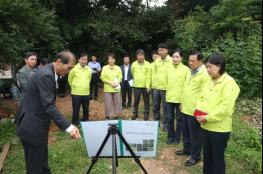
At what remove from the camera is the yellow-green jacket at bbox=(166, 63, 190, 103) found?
23.4 ft

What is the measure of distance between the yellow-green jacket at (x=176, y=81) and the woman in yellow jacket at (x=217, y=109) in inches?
82.7

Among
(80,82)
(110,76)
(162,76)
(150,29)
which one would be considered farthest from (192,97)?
(150,29)

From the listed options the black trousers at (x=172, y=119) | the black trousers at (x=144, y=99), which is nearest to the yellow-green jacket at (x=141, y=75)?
the black trousers at (x=144, y=99)

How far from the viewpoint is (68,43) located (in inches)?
752

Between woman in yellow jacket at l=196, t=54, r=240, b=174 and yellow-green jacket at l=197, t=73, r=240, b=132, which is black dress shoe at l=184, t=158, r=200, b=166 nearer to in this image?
woman in yellow jacket at l=196, t=54, r=240, b=174

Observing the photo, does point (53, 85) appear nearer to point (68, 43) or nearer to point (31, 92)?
point (31, 92)

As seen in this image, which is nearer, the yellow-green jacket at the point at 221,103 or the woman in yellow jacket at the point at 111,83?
the yellow-green jacket at the point at 221,103

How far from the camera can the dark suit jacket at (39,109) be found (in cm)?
434

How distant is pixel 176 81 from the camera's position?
7184 millimetres

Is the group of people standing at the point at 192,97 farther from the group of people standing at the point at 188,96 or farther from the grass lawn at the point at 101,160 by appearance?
the grass lawn at the point at 101,160

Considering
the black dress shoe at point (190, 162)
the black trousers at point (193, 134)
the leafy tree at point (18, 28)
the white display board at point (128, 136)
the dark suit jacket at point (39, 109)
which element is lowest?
the black dress shoe at point (190, 162)

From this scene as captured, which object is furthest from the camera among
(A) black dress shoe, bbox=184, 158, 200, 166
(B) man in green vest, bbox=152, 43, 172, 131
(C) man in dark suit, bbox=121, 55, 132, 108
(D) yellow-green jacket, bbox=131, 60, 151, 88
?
(C) man in dark suit, bbox=121, 55, 132, 108

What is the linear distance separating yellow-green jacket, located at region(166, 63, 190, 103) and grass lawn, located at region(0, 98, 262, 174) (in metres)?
1.07

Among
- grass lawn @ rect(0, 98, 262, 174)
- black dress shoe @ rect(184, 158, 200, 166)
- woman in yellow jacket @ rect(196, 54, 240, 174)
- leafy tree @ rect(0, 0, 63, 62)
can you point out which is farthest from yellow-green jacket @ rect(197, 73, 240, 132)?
leafy tree @ rect(0, 0, 63, 62)
